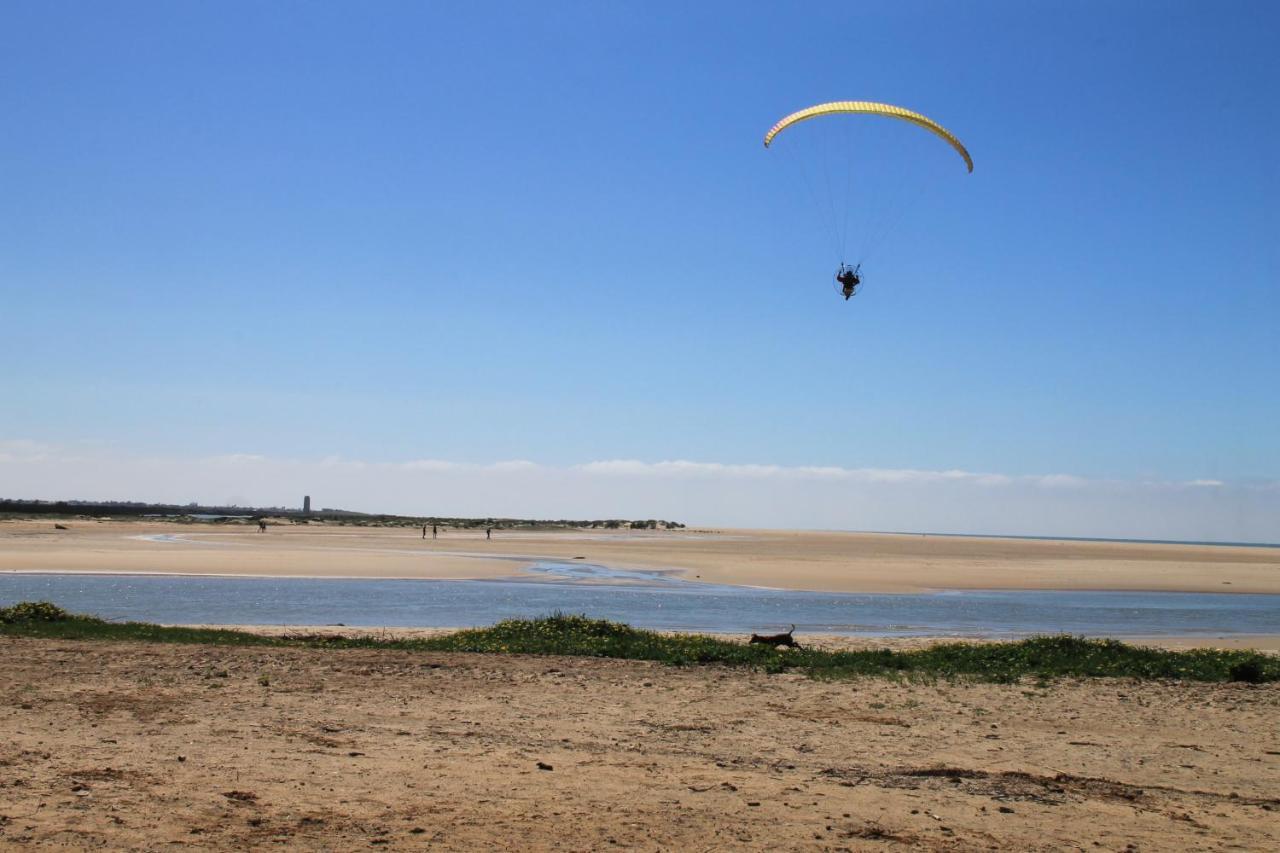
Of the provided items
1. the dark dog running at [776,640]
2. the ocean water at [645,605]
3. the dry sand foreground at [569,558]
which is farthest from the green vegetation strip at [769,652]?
the dry sand foreground at [569,558]

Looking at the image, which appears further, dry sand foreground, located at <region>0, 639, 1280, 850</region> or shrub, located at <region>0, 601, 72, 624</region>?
shrub, located at <region>0, 601, 72, 624</region>

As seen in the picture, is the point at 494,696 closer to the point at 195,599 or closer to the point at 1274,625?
the point at 195,599

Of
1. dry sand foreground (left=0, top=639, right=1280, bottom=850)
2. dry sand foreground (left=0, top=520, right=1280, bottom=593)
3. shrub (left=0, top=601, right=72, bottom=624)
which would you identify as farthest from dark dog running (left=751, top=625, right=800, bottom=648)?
dry sand foreground (left=0, top=520, right=1280, bottom=593)

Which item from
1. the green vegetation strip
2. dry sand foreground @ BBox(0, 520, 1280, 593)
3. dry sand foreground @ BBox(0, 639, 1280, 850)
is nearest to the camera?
dry sand foreground @ BBox(0, 639, 1280, 850)

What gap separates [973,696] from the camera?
1433cm

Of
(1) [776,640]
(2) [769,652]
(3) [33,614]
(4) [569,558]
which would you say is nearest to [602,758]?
(2) [769,652]

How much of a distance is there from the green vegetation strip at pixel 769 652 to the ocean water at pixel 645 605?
6.62 meters

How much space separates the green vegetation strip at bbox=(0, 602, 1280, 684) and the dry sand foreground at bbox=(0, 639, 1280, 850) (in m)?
0.91

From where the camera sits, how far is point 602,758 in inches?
409

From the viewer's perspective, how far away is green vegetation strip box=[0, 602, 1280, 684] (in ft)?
53.1

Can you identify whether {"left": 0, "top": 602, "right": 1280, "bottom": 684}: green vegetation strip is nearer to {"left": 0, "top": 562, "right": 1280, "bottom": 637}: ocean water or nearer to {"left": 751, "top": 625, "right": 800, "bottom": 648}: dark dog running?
{"left": 751, "top": 625, "right": 800, "bottom": 648}: dark dog running

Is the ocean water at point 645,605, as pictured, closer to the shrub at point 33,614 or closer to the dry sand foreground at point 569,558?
the dry sand foreground at point 569,558

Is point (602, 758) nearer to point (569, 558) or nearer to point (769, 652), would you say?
point (769, 652)

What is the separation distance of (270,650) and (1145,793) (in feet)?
43.9
